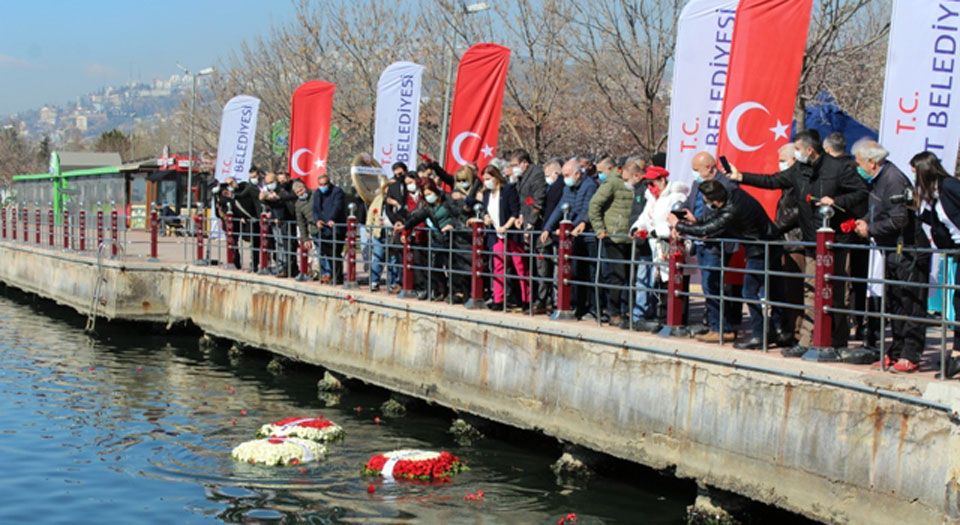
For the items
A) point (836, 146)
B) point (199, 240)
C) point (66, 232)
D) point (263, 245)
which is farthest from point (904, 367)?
point (66, 232)

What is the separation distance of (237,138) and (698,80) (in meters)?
13.4

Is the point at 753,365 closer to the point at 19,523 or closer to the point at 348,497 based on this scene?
the point at 348,497

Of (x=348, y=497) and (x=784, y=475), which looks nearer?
(x=784, y=475)

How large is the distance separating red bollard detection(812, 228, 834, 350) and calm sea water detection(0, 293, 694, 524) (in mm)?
2311

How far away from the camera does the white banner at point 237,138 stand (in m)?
25.5

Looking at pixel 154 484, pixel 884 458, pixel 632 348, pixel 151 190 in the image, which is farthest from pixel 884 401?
pixel 151 190

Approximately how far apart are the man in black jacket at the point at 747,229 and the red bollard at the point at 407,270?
604 cm

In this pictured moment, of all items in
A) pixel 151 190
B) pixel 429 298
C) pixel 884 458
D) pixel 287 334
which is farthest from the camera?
pixel 151 190

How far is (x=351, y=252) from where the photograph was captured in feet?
62.2

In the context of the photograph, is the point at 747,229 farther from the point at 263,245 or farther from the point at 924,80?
the point at 263,245

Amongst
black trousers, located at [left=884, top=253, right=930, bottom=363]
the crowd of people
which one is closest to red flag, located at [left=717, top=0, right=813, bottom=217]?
the crowd of people

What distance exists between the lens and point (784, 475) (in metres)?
10.4

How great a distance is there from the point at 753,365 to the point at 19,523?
6.81 meters

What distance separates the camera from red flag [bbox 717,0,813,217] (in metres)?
13.1
